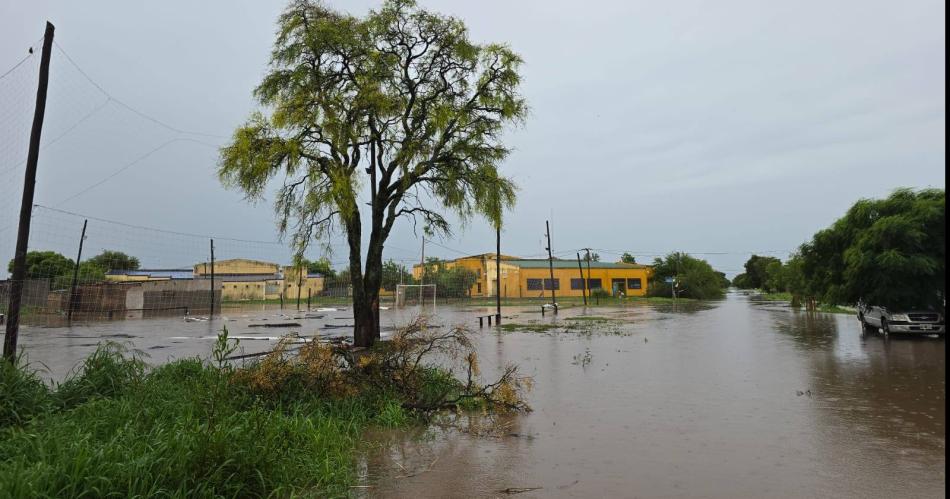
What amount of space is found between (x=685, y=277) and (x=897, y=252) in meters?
57.1

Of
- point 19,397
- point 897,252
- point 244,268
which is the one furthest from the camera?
point 244,268

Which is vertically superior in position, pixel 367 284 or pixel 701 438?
pixel 367 284

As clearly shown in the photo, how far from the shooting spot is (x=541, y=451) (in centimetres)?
631

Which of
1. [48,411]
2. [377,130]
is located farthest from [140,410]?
[377,130]

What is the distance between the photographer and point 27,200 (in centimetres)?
822

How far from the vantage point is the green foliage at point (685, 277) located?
72750 millimetres

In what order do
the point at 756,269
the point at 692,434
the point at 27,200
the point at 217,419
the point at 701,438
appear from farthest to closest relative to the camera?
the point at 756,269 < the point at 27,200 < the point at 692,434 < the point at 701,438 < the point at 217,419

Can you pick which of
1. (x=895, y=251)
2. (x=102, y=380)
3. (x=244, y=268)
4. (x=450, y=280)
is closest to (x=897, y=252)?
(x=895, y=251)

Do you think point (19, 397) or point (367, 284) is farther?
point (367, 284)

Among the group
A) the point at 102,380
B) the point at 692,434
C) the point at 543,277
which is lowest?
the point at 692,434

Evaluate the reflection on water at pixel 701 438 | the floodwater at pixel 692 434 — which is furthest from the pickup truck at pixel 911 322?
the reflection on water at pixel 701 438

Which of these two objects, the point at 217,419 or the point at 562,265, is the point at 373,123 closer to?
the point at 217,419

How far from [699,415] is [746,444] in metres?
1.52

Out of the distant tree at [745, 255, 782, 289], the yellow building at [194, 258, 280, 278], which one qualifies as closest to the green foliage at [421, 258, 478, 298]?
the yellow building at [194, 258, 280, 278]
